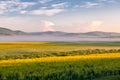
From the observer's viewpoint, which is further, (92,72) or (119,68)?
(119,68)

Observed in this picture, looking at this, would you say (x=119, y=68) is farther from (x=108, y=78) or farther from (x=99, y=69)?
(x=108, y=78)

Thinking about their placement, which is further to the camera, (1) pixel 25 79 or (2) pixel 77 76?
(2) pixel 77 76

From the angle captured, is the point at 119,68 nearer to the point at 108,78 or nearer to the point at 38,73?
the point at 108,78

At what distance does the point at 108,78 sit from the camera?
85.5 ft

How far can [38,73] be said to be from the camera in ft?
93.7

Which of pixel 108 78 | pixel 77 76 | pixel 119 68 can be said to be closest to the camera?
pixel 108 78

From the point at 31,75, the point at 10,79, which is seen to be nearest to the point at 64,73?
the point at 31,75

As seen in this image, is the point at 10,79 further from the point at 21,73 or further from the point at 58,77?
the point at 58,77

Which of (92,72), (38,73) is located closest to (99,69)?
(92,72)

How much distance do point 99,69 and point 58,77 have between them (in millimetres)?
5880

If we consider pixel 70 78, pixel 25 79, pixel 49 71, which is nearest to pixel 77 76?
pixel 70 78

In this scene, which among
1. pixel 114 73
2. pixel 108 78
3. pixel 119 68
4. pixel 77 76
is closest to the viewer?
pixel 108 78

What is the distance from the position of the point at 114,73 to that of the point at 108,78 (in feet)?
13.6

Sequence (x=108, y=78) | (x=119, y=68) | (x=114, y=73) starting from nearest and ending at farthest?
(x=108, y=78), (x=114, y=73), (x=119, y=68)
